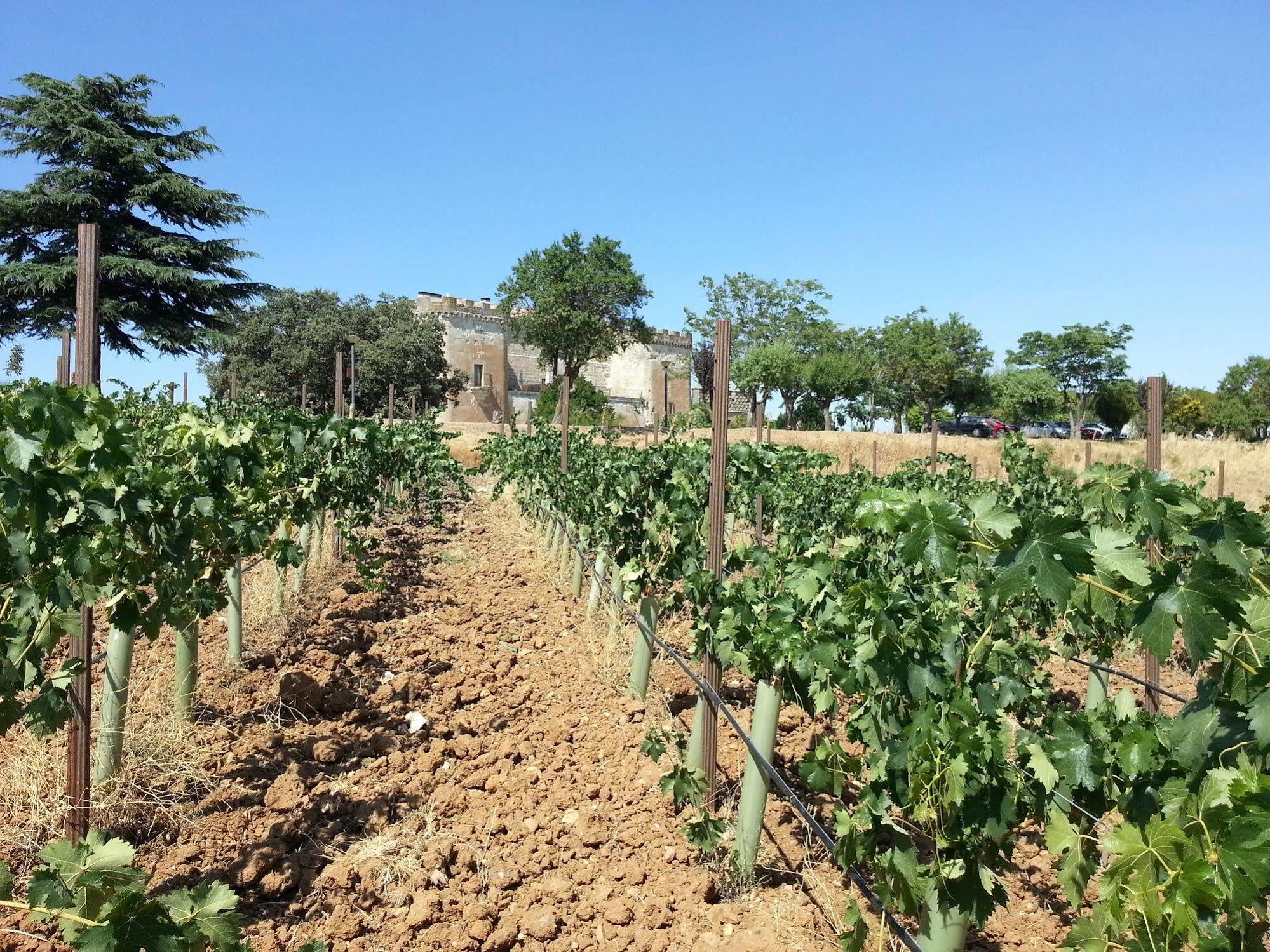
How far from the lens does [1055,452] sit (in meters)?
20.8

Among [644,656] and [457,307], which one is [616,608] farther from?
[457,307]

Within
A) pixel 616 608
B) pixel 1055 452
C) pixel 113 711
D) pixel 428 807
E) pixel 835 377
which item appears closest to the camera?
pixel 113 711

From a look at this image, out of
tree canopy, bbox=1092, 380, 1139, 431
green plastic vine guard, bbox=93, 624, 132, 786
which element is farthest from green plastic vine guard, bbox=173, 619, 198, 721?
tree canopy, bbox=1092, 380, 1139, 431

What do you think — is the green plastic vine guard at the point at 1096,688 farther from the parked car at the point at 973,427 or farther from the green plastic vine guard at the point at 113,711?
the parked car at the point at 973,427

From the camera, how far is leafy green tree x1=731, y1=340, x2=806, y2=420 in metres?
41.7

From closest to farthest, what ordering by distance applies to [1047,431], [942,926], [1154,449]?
[942,926] → [1154,449] → [1047,431]

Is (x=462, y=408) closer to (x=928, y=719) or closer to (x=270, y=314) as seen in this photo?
(x=270, y=314)

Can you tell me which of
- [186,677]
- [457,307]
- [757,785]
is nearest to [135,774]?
[186,677]

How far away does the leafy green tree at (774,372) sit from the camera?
4169cm

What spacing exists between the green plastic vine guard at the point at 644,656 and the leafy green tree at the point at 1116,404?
144 feet

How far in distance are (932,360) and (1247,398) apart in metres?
23.5

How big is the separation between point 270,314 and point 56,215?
11.7 m

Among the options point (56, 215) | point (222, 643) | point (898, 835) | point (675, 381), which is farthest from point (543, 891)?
point (675, 381)

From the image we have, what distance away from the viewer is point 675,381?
5469 centimetres
